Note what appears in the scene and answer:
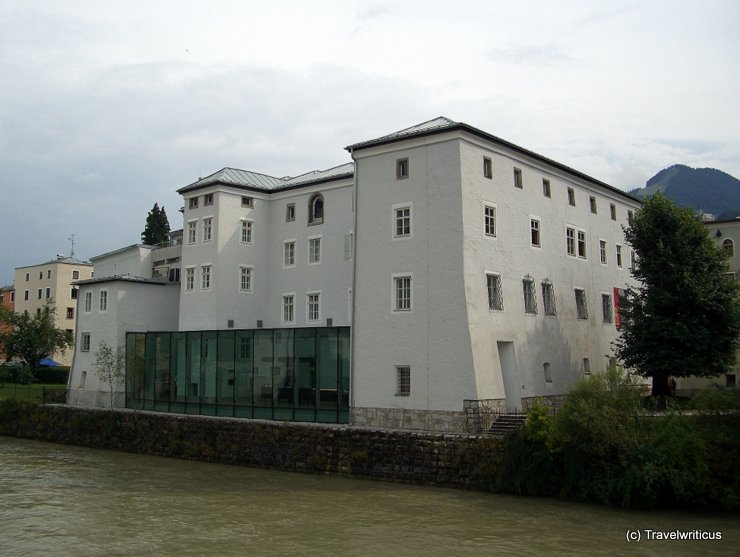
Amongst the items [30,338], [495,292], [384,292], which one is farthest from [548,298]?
[30,338]

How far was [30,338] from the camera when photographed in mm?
65875

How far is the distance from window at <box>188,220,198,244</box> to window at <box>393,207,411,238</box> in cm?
1807

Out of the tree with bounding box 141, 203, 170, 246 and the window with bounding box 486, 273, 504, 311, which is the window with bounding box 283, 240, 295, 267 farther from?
the tree with bounding box 141, 203, 170, 246

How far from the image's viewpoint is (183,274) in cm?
4612

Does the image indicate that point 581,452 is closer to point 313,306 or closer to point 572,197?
point 572,197

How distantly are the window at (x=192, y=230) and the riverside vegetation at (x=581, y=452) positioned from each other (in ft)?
59.1

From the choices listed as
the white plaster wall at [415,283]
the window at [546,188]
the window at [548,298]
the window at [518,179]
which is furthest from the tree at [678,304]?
the white plaster wall at [415,283]

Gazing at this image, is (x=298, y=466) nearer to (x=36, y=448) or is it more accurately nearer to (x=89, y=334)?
(x=36, y=448)

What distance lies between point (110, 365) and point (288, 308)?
11.1m

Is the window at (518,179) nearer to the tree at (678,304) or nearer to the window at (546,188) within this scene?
the window at (546,188)

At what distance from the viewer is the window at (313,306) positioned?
143ft

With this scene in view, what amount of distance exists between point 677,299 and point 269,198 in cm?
2573

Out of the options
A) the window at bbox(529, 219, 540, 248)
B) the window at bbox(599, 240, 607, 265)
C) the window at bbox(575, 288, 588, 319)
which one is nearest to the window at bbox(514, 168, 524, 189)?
the window at bbox(529, 219, 540, 248)

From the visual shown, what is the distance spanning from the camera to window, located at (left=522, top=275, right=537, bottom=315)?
34.2 meters
